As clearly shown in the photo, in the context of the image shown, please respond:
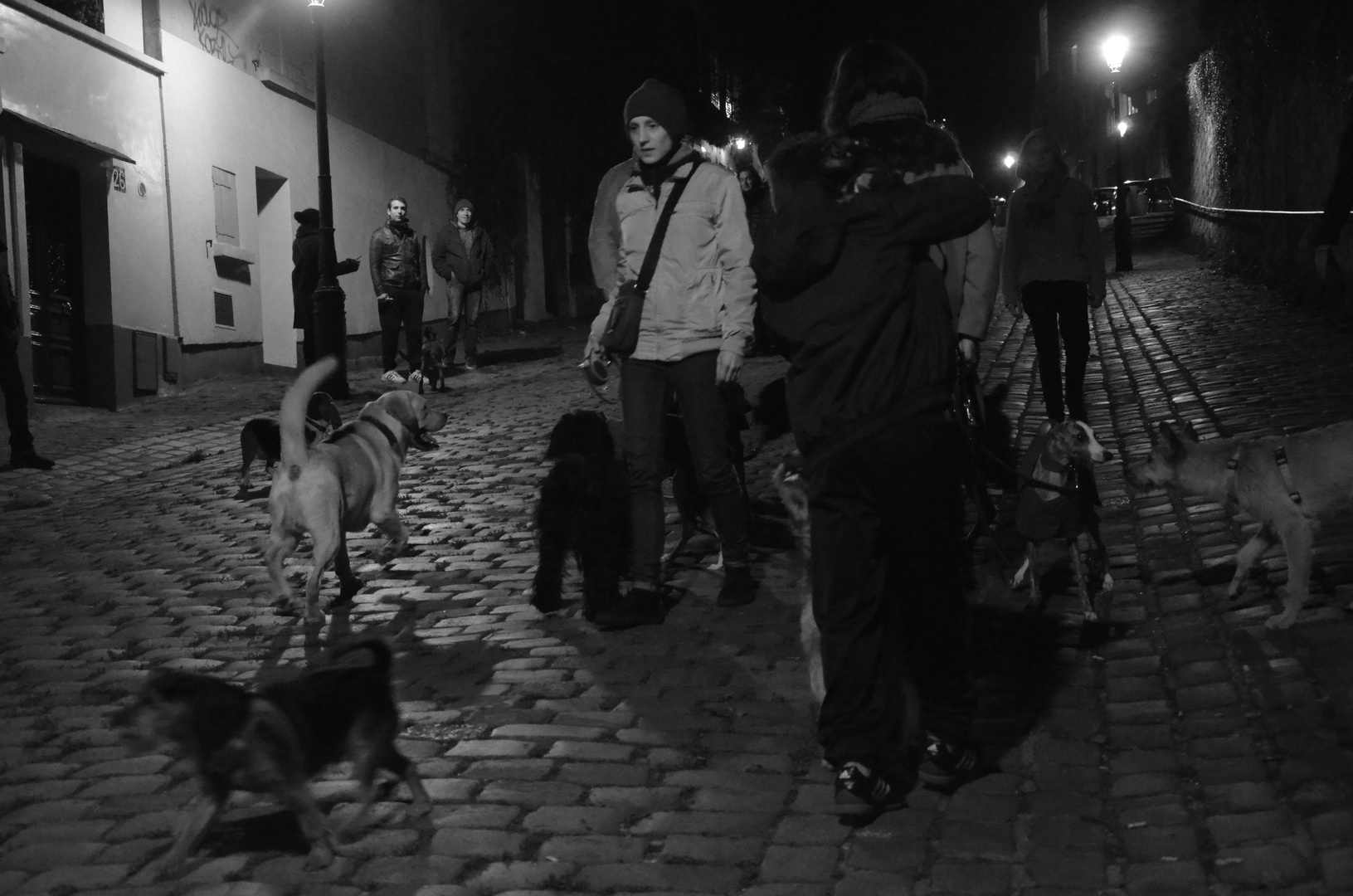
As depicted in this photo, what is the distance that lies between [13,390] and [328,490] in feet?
20.0

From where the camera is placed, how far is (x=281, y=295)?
66.6ft

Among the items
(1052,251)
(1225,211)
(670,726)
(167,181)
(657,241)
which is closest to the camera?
(670,726)

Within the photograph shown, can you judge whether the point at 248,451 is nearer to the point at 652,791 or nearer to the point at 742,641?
the point at 742,641

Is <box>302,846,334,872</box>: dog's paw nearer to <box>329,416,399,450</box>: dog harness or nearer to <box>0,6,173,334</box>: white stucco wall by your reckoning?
<box>329,416,399,450</box>: dog harness

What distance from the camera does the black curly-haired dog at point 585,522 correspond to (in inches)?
251

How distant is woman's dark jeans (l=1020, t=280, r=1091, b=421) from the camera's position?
8867 millimetres

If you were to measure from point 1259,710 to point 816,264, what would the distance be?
219 cm

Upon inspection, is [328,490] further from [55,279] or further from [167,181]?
[167,181]

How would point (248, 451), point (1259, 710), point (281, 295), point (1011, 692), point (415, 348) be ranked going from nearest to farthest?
point (1259, 710) → point (1011, 692) → point (248, 451) → point (415, 348) → point (281, 295)

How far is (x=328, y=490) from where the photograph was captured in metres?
6.65

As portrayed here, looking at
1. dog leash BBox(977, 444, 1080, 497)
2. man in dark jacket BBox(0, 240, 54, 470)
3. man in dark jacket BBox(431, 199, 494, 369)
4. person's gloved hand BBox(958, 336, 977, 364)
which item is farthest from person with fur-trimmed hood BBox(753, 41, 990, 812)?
man in dark jacket BBox(431, 199, 494, 369)

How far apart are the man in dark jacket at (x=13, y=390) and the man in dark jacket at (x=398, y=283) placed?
557 cm

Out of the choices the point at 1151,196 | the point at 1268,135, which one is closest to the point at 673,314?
the point at 1268,135

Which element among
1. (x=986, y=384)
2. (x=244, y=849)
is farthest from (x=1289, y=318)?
(x=244, y=849)
